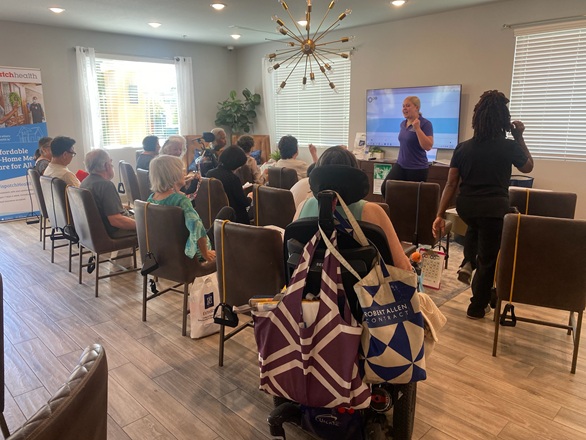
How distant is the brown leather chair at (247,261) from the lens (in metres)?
2.02

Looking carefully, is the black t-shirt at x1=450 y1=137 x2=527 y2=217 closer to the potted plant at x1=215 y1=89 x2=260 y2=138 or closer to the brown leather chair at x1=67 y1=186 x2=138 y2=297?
the brown leather chair at x1=67 y1=186 x2=138 y2=297

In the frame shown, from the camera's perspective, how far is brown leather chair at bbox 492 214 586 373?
7.29 ft

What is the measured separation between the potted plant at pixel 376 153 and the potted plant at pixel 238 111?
9.63 feet

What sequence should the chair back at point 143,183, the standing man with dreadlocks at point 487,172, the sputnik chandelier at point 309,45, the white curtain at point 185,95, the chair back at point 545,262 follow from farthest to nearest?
the white curtain at point 185,95, the chair back at point 143,183, the sputnik chandelier at point 309,45, the standing man with dreadlocks at point 487,172, the chair back at point 545,262

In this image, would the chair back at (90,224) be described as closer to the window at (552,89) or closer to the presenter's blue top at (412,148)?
the presenter's blue top at (412,148)

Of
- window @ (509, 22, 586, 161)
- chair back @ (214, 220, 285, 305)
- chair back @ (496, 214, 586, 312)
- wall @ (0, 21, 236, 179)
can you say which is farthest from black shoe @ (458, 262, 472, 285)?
wall @ (0, 21, 236, 179)

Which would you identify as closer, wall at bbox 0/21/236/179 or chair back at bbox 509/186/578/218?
chair back at bbox 509/186/578/218

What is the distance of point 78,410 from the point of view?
0.68 m

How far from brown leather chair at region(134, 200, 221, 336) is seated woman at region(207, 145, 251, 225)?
2.94ft

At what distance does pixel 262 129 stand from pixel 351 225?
722 cm

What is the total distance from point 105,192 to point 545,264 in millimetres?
3128

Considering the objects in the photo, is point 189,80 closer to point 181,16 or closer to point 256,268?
point 181,16

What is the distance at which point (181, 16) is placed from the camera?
567 centimetres

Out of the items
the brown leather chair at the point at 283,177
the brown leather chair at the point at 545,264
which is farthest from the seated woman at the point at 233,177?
the brown leather chair at the point at 545,264
